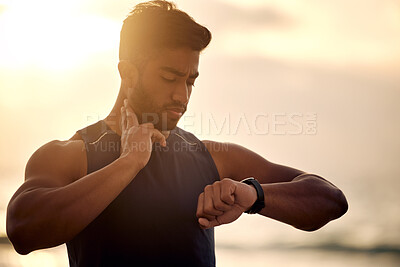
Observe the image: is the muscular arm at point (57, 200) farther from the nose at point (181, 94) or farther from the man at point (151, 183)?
the nose at point (181, 94)

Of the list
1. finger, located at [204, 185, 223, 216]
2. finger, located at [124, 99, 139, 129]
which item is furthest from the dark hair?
finger, located at [204, 185, 223, 216]

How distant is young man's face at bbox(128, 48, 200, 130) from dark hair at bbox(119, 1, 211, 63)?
7 cm

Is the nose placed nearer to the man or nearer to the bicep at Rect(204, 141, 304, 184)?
the man

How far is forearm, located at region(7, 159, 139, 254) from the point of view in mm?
2262

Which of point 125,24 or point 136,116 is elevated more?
point 125,24

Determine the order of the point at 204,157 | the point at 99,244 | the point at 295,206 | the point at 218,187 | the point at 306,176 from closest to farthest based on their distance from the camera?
the point at 218,187 → the point at 99,244 → the point at 295,206 → the point at 306,176 → the point at 204,157

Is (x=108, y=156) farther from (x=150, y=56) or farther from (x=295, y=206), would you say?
(x=295, y=206)

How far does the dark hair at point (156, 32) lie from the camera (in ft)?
10.0

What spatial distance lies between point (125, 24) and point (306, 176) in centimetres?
176

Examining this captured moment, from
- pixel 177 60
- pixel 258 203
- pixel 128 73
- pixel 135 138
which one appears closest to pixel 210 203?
pixel 258 203

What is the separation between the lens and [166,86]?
3.00 metres

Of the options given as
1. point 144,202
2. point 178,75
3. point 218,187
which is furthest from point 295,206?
point 178,75

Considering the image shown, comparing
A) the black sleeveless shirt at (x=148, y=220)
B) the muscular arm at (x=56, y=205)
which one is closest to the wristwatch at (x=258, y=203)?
the black sleeveless shirt at (x=148, y=220)

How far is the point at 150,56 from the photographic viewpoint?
3.08m
